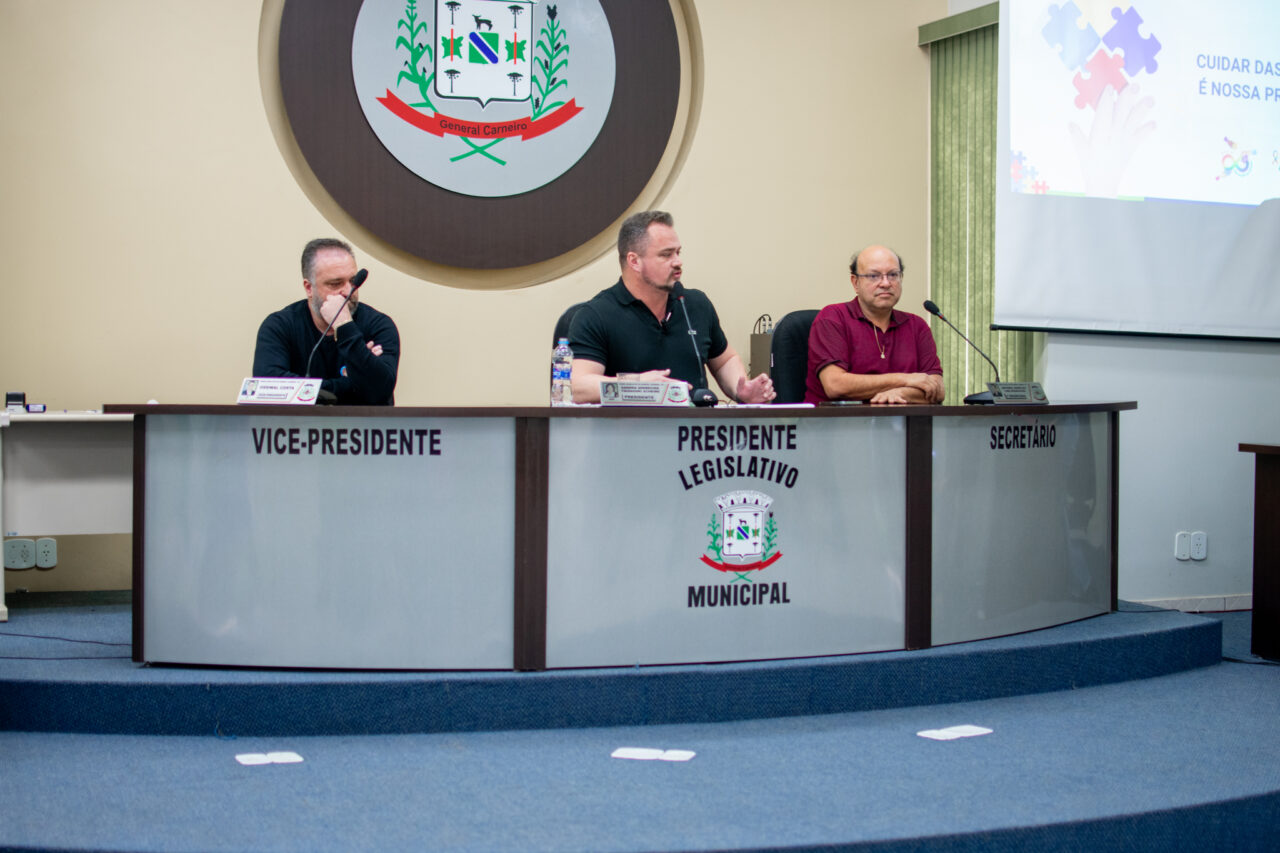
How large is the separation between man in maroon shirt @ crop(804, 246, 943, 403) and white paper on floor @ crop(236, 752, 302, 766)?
6.66 ft

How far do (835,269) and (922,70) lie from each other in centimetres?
102

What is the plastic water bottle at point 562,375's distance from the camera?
10.1 ft

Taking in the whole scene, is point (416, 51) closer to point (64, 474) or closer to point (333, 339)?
point (333, 339)

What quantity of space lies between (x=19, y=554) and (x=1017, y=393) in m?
3.60

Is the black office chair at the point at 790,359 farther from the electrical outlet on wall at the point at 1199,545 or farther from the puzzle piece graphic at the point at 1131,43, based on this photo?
the electrical outlet on wall at the point at 1199,545

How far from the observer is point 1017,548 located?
10.5ft

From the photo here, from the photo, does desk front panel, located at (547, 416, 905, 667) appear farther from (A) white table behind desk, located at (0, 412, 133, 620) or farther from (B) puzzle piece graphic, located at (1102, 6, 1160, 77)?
(B) puzzle piece graphic, located at (1102, 6, 1160, 77)

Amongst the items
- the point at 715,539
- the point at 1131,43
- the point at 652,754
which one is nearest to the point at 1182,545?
the point at 1131,43

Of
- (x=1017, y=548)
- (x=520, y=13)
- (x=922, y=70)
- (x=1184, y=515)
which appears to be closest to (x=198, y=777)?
(x=1017, y=548)

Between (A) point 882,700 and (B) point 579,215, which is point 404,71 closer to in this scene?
(B) point 579,215

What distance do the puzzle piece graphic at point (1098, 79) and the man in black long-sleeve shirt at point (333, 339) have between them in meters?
2.75

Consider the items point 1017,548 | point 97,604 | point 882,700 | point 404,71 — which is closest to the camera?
point 882,700

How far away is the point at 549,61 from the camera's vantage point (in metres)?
4.46

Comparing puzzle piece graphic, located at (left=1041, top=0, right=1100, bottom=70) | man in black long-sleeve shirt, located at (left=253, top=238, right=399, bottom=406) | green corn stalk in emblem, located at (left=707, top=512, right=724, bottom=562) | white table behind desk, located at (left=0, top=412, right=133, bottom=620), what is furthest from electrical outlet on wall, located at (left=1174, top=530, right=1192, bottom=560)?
white table behind desk, located at (left=0, top=412, right=133, bottom=620)
